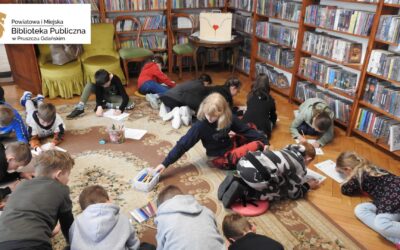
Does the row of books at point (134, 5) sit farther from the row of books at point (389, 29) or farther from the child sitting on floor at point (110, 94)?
the row of books at point (389, 29)

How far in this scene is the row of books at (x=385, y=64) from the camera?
2.91m

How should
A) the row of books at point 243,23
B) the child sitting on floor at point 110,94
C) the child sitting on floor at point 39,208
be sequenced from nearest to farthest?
the child sitting on floor at point 39,208 → the child sitting on floor at point 110,94 → the row of books at point 243,23

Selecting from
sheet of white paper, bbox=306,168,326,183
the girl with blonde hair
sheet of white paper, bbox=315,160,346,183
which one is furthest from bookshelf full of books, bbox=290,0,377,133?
the girl with blonde hair

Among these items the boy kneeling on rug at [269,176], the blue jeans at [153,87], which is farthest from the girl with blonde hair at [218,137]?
the blue jeans at [153,87]

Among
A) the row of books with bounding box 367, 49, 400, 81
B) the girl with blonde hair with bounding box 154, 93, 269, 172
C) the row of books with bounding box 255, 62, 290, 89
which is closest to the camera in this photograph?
the girl with blonde hair with bounding box 154, 93, 269, 172

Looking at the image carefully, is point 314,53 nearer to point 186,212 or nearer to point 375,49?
point 375,49

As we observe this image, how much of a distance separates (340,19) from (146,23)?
2.81 m

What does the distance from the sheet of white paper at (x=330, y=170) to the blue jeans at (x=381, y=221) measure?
459 mm

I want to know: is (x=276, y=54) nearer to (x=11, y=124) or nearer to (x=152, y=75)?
(x=152, y=75)

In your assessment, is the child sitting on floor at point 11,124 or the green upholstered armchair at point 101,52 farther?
the green upholstered armchair at point 101,52

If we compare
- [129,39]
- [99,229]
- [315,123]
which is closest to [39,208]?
[99,229]

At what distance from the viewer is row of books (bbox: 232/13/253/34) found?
4.91 m

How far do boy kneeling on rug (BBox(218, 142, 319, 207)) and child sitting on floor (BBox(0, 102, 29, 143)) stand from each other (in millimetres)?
1918

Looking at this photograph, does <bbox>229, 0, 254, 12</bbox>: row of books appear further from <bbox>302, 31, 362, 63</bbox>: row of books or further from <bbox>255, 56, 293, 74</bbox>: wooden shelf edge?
<bbox>302, 31, 362, 63</bbox>: row of books
